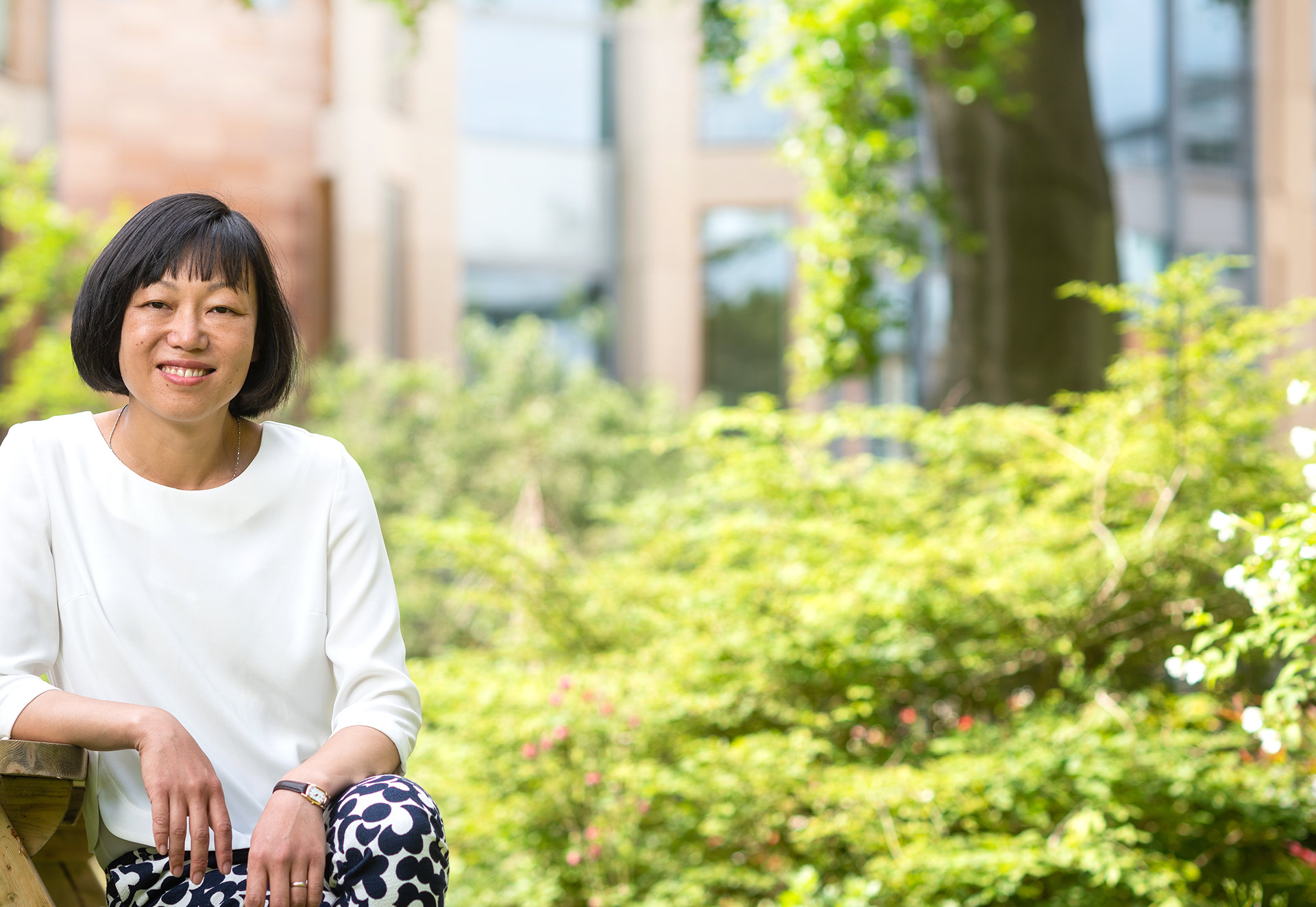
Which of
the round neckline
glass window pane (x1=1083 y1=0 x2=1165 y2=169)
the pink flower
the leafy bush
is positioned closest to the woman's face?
the round neckline

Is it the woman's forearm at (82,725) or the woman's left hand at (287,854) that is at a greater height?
the woman's forearm at (82,725)

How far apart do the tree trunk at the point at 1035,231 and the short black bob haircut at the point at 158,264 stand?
15.3 ft

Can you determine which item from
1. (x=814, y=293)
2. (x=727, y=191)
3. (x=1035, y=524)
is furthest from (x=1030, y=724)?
(x=727, y=191)

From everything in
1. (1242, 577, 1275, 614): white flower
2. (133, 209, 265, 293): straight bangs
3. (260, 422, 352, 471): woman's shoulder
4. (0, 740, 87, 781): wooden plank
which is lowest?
(0, 740, 87, 781): wooden plank

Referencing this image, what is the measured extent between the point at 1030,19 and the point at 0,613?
4438 millimetres

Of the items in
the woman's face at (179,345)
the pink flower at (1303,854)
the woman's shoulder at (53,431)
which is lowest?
the pink flower at (1303,854)

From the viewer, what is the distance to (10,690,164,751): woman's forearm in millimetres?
1482

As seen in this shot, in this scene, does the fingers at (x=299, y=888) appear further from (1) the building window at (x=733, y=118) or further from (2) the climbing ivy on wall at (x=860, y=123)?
(1) the building window at (x=733, y=118)

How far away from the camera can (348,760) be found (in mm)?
1577

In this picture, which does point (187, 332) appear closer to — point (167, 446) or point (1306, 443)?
point (167, 446)

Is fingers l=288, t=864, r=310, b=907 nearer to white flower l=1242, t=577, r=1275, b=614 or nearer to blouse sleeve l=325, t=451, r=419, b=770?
blouse sleeve l=325, t=451, r=419, b=770

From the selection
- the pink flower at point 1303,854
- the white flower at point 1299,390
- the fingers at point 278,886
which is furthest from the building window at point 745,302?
the fingers at point 278,886

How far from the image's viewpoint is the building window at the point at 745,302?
1275 centimetres

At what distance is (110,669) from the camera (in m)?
1.62
